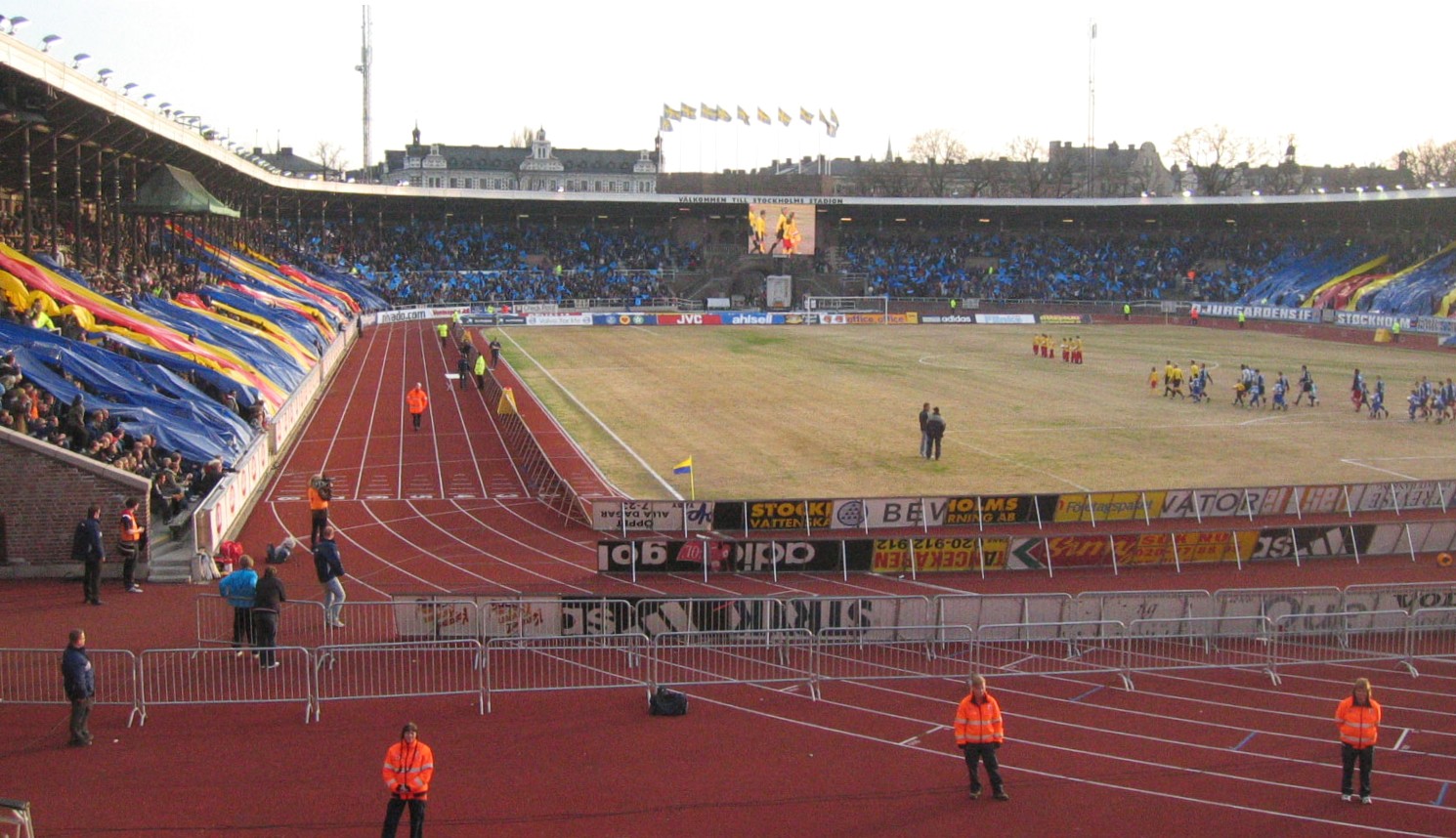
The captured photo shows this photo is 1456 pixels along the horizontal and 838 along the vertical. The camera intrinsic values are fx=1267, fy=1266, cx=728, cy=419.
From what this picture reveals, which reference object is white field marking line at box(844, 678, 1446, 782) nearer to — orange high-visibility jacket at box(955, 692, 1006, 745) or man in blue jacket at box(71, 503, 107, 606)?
orange high-visibility jacket at box(955, 692, 1006, 745)

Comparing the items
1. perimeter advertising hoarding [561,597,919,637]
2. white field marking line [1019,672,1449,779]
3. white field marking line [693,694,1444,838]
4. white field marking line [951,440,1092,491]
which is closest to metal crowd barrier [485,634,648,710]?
perimeter advertising hoarding [561,597,919,637]

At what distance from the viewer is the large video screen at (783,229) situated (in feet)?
295

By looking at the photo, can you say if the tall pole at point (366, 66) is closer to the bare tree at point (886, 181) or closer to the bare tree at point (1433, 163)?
the bare tree at point (886, 181)

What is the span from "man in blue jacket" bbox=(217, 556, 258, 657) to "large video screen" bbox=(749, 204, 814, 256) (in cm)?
7477

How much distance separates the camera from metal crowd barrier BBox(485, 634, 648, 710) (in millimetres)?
15656

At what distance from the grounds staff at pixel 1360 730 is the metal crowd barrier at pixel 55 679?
12.7 m

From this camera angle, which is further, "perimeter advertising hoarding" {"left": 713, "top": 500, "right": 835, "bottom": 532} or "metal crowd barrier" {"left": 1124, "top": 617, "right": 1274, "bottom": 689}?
"perimeter advertising hoarding" {"left": 713, "top": 500, "right": 835, "bottom": 532}

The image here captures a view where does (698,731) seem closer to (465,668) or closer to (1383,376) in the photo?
(465,668)

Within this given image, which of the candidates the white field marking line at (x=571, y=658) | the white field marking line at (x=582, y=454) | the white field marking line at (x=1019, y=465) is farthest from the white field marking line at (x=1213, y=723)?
the white field marking line at (x=582, y=454)

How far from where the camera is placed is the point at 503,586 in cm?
2088

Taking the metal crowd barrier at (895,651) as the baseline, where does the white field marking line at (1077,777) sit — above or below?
below

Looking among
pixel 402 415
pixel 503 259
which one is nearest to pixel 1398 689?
pixel 402 415

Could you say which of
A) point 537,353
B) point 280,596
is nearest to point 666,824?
point 280,596

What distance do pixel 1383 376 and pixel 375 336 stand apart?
4997cm
